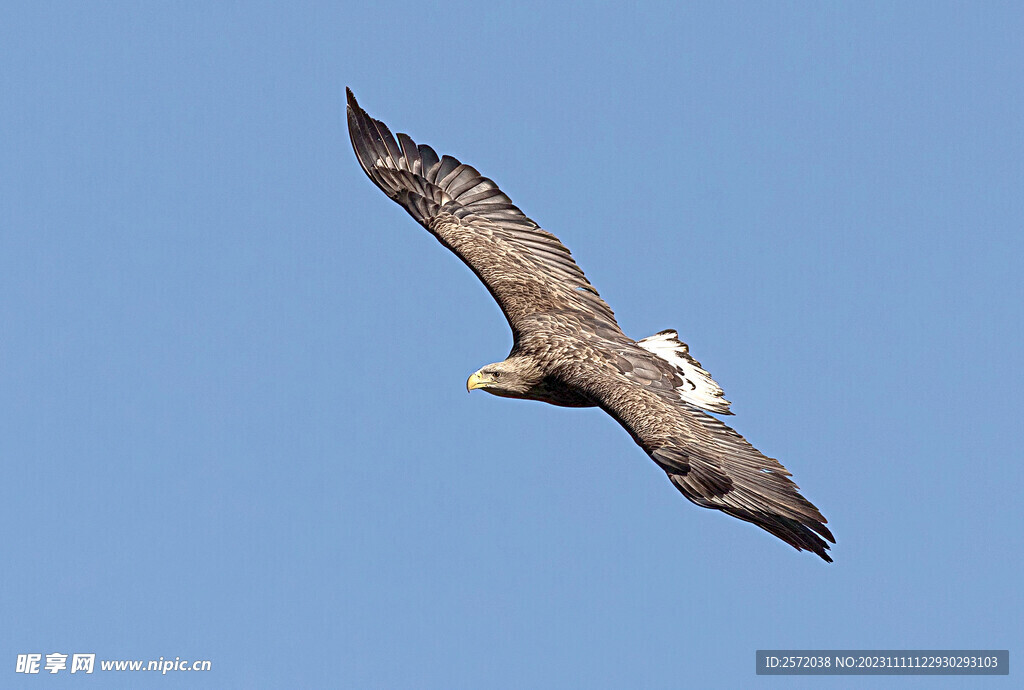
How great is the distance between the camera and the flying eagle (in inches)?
569

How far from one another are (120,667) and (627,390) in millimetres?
7222

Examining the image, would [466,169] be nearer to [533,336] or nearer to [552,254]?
[552,254]

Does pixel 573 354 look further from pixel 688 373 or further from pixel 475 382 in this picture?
pixel 688 373

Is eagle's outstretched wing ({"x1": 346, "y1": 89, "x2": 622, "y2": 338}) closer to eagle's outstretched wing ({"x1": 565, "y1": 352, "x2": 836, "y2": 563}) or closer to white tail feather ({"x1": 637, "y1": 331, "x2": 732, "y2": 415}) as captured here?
white tail feather ({"x1": 637, "y1": 331, "x2": 732, "y2": 415})

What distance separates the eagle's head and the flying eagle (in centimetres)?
1

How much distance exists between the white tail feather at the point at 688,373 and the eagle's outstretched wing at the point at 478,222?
0.67 metres

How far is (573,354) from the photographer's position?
54.9 ft

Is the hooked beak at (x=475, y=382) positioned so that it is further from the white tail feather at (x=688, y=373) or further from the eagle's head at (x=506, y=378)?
the white tail feather at (x=688, y=373)

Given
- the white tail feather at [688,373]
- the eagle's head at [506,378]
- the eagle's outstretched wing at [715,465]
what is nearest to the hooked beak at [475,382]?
the eagle's head at [506,378]

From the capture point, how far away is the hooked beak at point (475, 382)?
55.2 feet

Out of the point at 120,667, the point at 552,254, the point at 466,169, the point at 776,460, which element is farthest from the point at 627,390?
the point at 120,667

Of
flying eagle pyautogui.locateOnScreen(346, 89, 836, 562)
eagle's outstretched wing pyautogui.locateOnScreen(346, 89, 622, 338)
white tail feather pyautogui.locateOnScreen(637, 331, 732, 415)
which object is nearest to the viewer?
flying eagle pyautogui.locateOnScreen(346, 89, 836, 562)

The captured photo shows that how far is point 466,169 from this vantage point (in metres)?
19.1

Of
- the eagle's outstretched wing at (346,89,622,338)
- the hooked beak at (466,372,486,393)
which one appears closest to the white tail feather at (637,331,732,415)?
the eagle's outstretched wing at (346,89,622,338)
